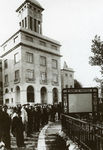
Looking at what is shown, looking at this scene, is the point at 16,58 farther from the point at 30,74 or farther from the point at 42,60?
the point at 42,60

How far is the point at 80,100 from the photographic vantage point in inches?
504

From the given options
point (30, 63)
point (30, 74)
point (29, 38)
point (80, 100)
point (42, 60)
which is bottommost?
point (80, 100)

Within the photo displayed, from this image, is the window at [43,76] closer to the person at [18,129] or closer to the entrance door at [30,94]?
the entrance door at [30,94]

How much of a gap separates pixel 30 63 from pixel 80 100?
28.6 metres

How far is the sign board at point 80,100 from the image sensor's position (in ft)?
41.8

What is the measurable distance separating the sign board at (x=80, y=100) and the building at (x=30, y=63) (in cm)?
2578

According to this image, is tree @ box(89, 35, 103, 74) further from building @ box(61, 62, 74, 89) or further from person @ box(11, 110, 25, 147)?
building @ box(61, 62, 74, 89)

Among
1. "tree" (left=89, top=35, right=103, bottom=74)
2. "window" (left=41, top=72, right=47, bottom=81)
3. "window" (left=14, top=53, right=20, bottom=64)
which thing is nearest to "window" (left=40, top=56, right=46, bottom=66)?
"window" (left=41, top=72, right=47, bottom=81)

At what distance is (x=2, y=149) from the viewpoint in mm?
9133

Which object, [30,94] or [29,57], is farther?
[29,57]

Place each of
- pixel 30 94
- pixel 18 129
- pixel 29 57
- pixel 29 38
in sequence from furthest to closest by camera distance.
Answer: pixel 29 38 → pixel 29 57 → pixel 30 94 → pixel 18 129

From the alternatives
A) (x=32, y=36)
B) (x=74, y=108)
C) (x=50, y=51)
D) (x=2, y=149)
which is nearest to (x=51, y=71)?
(x=50, y=51)

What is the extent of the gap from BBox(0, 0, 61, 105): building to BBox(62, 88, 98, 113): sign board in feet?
84.6

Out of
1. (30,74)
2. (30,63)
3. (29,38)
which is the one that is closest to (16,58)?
(30,63)
